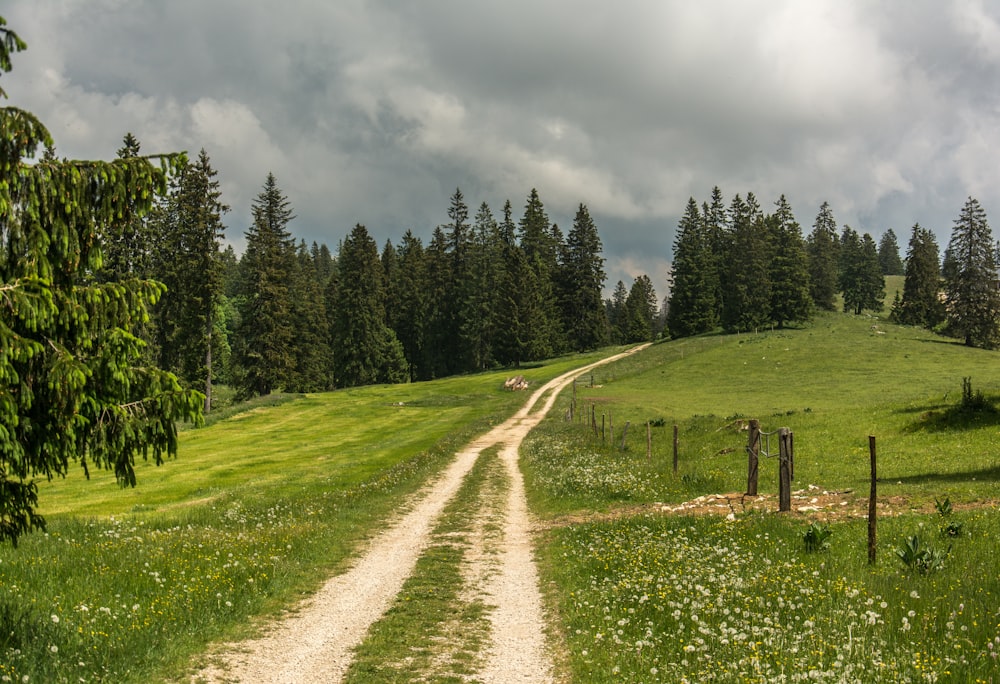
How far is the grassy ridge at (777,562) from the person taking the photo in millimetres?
6875

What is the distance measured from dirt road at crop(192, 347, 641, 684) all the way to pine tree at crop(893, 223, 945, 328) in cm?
12502

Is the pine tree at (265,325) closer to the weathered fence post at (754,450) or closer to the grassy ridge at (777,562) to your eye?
the grassy ridge at (777,562)

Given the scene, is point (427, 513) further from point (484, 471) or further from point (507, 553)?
point (484, 471)

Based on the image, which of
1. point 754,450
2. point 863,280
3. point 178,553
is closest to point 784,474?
point 754,450

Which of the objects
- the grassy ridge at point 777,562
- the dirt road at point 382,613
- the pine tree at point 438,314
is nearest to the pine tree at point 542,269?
the pine tree at point 438,314

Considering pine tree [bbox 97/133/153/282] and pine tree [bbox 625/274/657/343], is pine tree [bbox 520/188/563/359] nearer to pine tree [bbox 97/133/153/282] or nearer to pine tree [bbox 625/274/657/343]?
pine tree [bbox 625/274/657/343]

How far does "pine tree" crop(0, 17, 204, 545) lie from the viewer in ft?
20.7

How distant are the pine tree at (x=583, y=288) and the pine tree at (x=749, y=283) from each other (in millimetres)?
22464

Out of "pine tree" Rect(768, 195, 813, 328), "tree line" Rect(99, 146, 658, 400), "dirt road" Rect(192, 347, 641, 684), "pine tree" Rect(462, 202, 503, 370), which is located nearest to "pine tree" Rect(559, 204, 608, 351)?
"tree line" Rect(99, 146, 658, 400)

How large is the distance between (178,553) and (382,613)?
4.94m

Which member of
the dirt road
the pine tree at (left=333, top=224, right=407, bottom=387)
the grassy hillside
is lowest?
the dirt road

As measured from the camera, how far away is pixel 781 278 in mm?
101562

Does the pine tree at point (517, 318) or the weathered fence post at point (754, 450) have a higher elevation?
the pine tree at point (517, 318)

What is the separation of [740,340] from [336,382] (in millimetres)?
63864
